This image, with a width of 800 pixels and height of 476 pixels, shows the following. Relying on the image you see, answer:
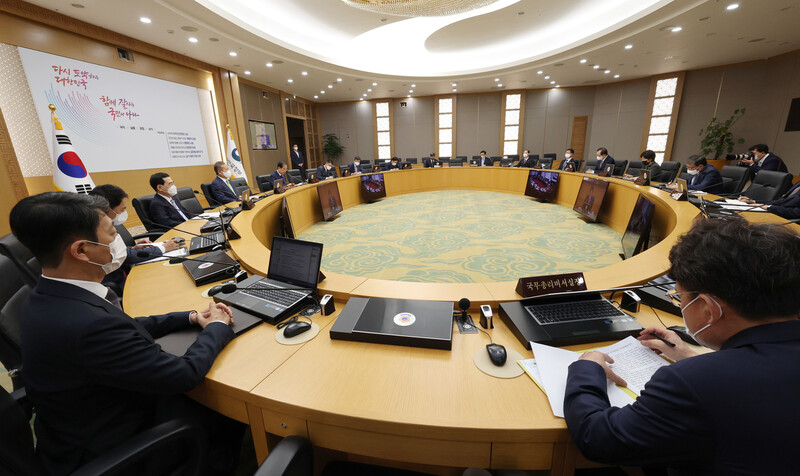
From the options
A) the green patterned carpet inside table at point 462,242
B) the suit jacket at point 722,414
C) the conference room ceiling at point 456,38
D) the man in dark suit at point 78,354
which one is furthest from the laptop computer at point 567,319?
the conference room ceiling at point 456,38

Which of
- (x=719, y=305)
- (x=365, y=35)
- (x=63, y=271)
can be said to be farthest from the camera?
(x=365, y=35)

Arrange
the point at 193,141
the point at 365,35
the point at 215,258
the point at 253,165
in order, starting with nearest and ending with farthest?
the point at 215,258 → the point at 193,141 → the point at 365,35 → the point at 253,165

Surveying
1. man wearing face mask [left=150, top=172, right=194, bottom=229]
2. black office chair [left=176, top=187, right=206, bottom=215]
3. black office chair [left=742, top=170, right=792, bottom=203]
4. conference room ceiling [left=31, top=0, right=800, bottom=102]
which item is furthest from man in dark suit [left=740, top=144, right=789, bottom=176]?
black office chair [left=176, top=187, right=206, bottom=215]

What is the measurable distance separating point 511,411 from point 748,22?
849 cm

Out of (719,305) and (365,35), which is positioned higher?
(365,35)

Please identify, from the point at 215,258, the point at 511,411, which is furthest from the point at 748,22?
the point at 215,258

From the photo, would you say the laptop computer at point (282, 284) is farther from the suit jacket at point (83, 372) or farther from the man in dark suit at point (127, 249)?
the man in dark suit at point (127, 249)

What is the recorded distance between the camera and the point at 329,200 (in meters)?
6.09

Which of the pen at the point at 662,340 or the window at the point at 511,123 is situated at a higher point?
the window at the point at 511,123

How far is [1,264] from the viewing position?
131 centimetres

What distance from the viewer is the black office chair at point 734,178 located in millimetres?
4457

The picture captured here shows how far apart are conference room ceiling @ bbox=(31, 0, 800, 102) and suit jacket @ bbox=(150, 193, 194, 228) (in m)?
2.93

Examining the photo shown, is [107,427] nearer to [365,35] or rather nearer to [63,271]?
[63,271]

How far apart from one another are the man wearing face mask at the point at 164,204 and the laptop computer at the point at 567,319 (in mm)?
3716
